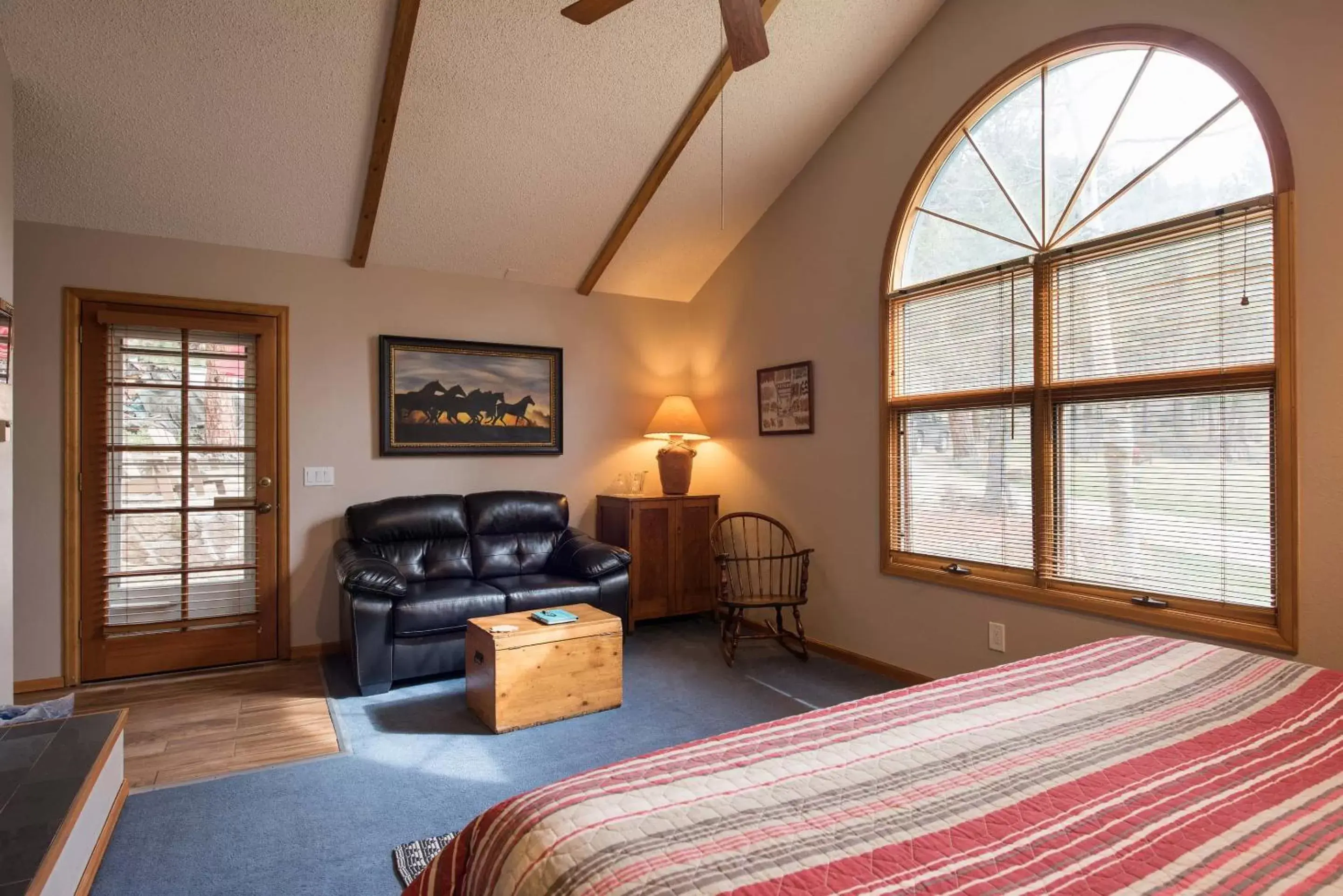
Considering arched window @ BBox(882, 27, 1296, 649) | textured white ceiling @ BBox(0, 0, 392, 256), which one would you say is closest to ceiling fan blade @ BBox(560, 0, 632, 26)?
textured white ceiling @ BBox(0, 0, 392, 256)

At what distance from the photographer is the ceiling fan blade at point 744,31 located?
2092 millimetres

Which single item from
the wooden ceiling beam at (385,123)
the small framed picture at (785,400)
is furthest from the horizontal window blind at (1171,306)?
the wooden ceiling beam at (385,123)

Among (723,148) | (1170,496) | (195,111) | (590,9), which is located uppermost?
(723,148)

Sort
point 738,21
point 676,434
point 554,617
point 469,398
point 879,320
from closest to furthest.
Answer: point 738,21 < point 554,617 < point 879,320 < point 469,398 < point 676,434

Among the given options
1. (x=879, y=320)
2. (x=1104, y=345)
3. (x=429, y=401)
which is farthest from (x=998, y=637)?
(x=429, y=401)

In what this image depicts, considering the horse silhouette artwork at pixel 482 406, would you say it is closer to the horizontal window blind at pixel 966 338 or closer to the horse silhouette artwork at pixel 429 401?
the horse silhouette artwork at pixel 429 401

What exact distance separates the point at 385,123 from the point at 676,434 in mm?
2549

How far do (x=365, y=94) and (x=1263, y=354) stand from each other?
3.80 metres

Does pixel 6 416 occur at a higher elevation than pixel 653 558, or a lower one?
higher

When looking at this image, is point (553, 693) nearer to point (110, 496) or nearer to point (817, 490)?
point (817, 490)

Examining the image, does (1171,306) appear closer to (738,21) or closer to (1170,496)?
(1170,496)

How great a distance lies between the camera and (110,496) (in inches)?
149

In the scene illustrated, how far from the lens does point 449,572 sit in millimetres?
4309

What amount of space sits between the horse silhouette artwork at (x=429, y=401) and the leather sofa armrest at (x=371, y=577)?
3.45ft
